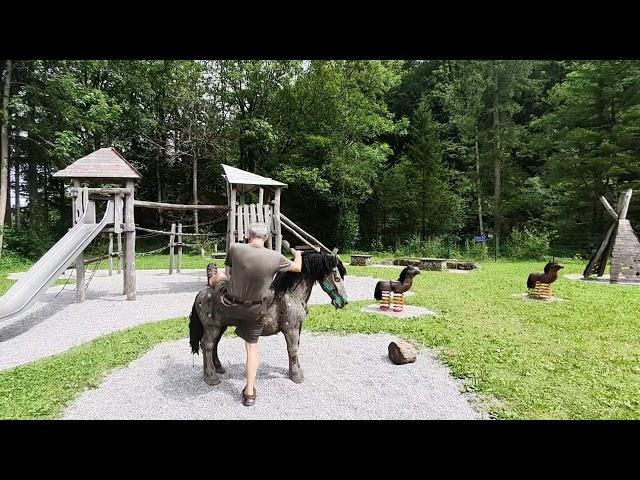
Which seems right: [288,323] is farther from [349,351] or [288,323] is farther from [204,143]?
[204,143]

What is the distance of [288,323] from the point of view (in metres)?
3.72

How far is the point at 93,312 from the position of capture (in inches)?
282

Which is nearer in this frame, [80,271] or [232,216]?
[80,271]

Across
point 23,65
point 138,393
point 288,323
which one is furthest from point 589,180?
point 23,65

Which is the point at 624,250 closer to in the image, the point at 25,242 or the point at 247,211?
the point at 247,211

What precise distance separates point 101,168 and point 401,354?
7.44 m

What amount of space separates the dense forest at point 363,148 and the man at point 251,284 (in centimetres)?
1486

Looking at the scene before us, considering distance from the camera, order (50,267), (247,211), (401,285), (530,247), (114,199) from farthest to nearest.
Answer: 1. (530,247)
2. (247,211)
3. (114,199)
4. (401,285)
5. (50,267)

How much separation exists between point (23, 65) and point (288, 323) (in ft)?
60.9

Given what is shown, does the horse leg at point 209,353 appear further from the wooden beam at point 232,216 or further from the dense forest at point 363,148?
the dense forest at point 363,148

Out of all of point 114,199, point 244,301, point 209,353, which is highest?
point 114,199

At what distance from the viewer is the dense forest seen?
17.9m

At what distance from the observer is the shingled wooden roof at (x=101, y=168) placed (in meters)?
7.96

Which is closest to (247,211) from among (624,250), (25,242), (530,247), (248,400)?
(248,400)
